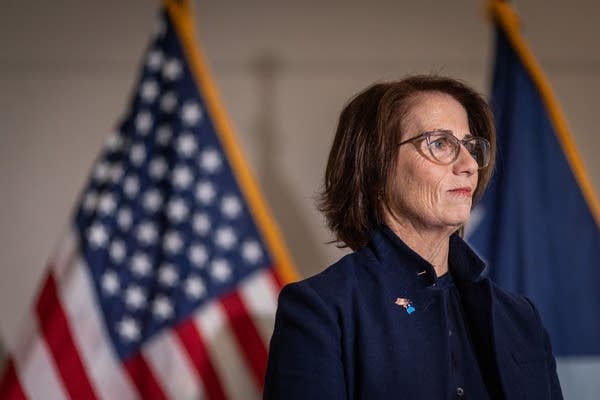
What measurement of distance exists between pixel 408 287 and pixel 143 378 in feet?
3.13

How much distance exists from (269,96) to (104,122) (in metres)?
0.58

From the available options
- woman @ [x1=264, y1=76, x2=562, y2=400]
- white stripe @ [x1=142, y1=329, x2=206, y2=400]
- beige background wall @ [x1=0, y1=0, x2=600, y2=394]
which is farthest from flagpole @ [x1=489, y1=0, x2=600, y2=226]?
white stripe @ [x1=142, y1=329, x2=206, y2=400]

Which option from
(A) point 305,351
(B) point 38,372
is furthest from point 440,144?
(B) point 38,372

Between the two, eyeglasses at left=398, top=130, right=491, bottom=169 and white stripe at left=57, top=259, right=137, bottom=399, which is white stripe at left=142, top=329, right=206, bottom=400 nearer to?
white stripe at left=57, top=259, right=137, bottom=399

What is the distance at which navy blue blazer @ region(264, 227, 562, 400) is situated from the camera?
1.01m

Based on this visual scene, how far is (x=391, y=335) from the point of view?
1059mm

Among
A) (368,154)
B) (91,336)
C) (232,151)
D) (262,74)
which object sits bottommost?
(91,336)

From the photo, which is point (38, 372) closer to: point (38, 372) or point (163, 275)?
point (38, 372)

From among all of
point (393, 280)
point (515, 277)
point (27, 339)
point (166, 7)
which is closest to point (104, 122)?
point (166, 7)

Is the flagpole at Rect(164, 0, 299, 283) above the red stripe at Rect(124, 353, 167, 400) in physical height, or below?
above

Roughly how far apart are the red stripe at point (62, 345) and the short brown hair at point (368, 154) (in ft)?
2.93

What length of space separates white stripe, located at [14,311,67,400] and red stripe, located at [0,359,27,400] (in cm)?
1

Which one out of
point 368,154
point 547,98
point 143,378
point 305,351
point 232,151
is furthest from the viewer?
point 547,98

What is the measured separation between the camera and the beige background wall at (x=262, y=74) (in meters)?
2.42
